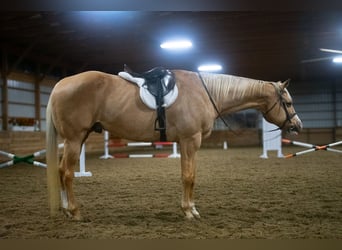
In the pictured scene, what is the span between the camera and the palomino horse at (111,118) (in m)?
3.17

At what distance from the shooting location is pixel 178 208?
3.70 meters

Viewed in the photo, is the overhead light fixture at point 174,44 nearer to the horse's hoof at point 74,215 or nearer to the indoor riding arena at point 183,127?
the indoor riding arena at point 183,127

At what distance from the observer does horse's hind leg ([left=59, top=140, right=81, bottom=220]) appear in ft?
10.5

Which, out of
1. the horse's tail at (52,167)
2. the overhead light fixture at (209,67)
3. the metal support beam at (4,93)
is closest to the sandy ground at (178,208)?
the horse's tail at (52,167)

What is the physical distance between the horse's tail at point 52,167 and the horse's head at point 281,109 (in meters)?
2.15

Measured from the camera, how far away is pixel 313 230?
9.30 ft

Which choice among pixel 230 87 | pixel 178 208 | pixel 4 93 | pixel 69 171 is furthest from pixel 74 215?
pixel 4 93

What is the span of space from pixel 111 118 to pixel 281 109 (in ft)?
5.66

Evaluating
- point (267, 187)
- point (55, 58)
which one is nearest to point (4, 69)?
point (55, 58)

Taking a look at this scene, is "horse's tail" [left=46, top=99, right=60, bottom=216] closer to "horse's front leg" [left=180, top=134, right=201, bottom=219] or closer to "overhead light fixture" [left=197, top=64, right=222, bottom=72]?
"horse's front leg" [left=180, top=134, right=201, bottom=219]

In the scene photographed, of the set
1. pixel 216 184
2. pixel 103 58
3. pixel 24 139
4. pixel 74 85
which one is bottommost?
pixel 216 184

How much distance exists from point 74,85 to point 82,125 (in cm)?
38

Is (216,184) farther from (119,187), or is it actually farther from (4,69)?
(4,69)

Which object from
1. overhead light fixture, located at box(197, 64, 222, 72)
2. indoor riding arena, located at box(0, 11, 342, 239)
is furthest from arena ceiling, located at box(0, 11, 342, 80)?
overhead light fixture, located at box(197, 64, 222, 72)
